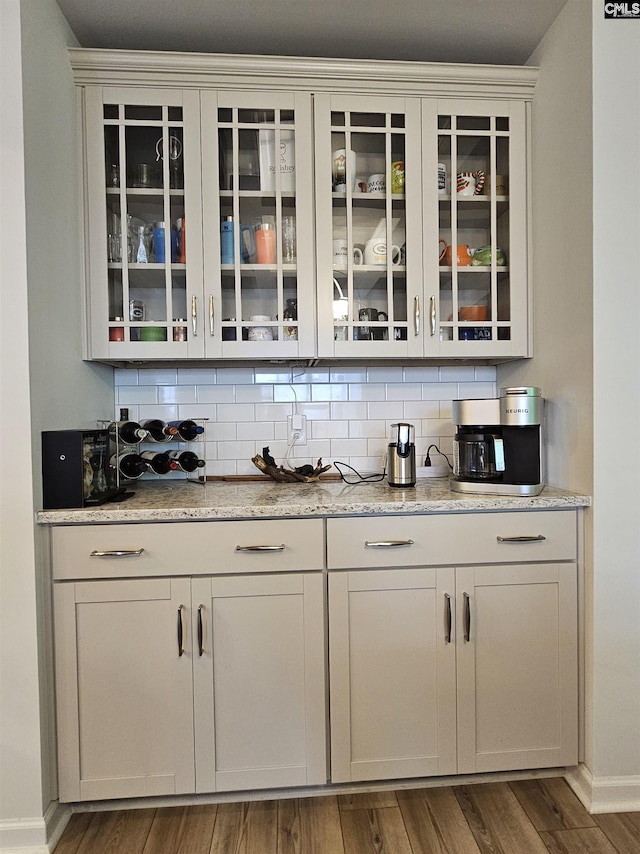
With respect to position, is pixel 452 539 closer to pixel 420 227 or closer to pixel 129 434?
pixel 420 227

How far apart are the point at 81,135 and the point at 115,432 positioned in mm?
1080

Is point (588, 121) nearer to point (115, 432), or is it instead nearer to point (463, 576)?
point (463, 576)

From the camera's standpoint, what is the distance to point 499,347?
81.2 inches

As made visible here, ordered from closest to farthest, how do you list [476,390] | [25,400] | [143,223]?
1. [25,400]
2. [143,223]
3. [476,390]

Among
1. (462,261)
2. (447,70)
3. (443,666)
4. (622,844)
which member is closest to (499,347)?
(462,261)

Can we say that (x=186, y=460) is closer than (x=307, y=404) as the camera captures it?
Yes

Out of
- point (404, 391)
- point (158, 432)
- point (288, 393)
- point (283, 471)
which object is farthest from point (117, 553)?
point (404, 391)

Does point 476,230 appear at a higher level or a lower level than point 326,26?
lower

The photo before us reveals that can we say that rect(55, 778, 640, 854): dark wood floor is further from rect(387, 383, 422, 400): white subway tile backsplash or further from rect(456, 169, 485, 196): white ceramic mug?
rect(456, 169, 485, 196): white ceramic mug

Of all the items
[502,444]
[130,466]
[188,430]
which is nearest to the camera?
[502,444]

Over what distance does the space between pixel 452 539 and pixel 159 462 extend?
3.88 feet

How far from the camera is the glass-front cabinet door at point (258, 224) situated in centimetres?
193

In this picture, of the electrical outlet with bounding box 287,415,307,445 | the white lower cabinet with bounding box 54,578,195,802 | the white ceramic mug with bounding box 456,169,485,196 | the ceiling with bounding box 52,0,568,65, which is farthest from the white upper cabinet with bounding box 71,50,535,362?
the white lower cabinet with bounding box 54,578,195,802

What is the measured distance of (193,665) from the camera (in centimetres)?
166
